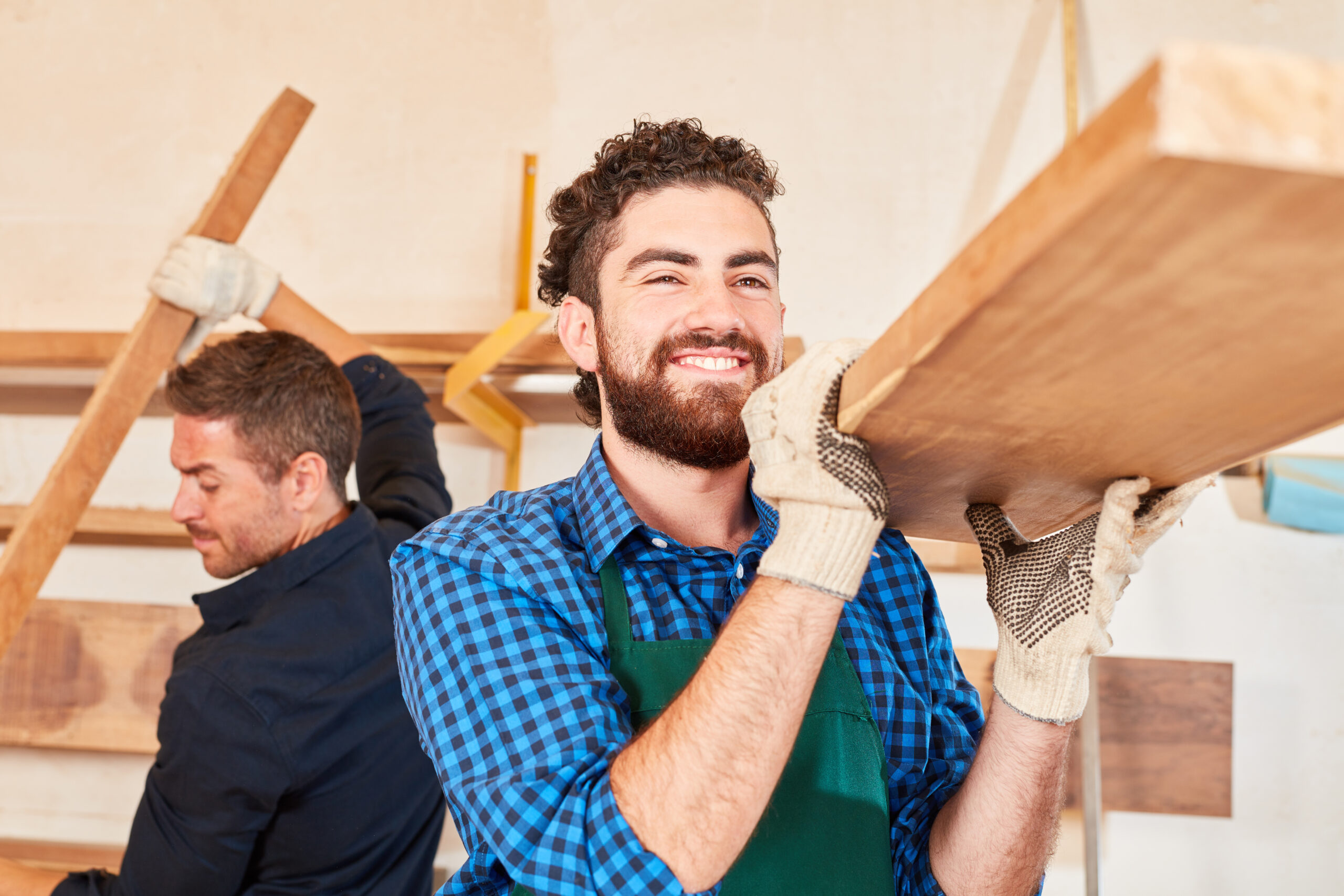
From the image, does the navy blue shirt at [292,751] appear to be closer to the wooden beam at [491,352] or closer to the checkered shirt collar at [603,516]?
the wooden beam at [491,352]

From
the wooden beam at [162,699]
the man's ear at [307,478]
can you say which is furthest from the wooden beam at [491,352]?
the wooden beam at [162,699]

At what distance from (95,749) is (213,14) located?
1866 millimetres

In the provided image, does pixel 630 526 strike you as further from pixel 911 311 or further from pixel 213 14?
pixel 213 14

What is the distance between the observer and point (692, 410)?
1030 millimetres

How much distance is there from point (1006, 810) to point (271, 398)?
1.27 meters

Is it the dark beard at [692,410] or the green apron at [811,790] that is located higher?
the dark beard at [692,410]

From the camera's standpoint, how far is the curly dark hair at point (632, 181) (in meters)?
1.19

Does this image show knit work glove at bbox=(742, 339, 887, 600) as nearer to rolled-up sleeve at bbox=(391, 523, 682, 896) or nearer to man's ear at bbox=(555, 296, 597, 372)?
rolled-up sleeve at bbox=(391, 523, 682, 896)

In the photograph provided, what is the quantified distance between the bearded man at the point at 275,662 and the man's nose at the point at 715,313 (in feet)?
2.52

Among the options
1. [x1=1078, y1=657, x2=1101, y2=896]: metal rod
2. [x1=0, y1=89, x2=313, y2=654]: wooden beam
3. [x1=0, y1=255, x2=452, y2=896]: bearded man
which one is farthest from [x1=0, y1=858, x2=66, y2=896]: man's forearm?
[x1=1078, y1=657, x2=1101, y2=896]: metal rod

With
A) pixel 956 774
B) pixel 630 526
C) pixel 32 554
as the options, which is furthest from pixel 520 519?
pixel 32 554

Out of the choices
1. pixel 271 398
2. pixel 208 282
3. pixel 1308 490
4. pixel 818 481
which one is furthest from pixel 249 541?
pixel 1308 490

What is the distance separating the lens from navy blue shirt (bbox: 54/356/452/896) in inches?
51.3

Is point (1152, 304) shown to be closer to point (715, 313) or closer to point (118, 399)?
point (715, 313)
